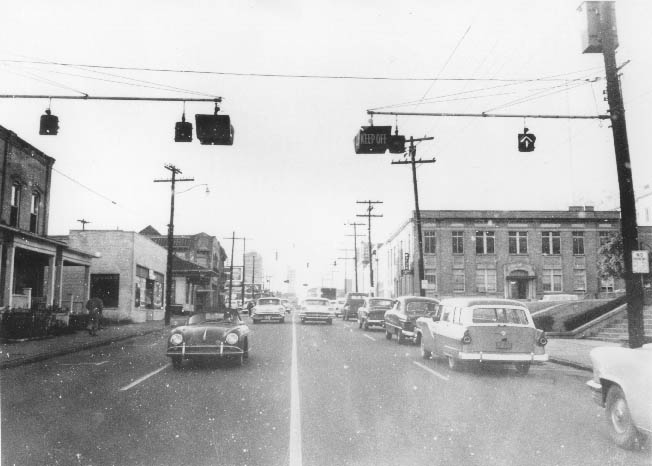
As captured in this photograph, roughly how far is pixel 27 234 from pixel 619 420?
67.4 feet

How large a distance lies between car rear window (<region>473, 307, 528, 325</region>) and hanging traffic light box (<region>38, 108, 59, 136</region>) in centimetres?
914

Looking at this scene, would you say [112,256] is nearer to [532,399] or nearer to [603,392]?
[532,399]

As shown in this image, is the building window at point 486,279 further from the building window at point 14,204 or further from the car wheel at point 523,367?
the car wheel at point 523,367

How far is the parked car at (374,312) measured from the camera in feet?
86.0

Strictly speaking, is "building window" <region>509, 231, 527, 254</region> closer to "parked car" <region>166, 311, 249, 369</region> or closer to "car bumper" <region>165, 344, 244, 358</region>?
"parked car" <region>166, 311, 249, 369</region>

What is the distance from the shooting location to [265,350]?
1666 cm

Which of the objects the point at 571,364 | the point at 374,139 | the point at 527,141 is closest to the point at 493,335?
A: the point at 571,364

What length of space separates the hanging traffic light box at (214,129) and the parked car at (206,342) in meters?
4.02

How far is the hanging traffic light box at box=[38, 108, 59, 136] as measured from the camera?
11.2 metres

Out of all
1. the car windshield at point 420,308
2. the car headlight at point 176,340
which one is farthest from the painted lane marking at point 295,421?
the car windshield at point 420,308

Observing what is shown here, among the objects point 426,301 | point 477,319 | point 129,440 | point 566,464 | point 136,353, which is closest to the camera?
point 566,464

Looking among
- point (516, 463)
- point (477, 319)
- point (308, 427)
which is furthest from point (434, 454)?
point (477, 319)

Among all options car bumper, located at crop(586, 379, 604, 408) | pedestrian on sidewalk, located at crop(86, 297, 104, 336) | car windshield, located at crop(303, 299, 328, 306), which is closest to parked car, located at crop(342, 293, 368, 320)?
car windshield, located at crop(303, 299, 328, 306)

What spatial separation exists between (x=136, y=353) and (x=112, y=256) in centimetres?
1905
